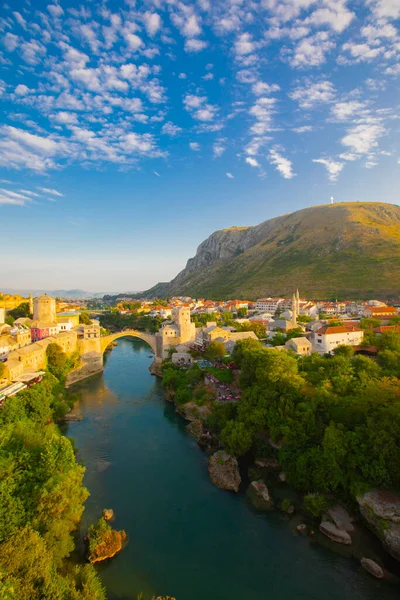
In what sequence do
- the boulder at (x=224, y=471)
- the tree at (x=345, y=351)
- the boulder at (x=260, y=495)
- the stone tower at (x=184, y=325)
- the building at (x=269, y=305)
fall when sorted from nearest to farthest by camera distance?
the boulder at (x=260, y=495) < the boulder at (x=224, y=471) < the tree at (x=345, y=351) < the stone tower at (x=184, y=325) < the building at (x=269, y=305)

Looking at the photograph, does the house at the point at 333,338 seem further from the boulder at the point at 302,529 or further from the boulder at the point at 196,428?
the boulder at the point at 302,529

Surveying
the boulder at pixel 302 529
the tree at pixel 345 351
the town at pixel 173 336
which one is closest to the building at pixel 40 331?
the town at pixel 173 336

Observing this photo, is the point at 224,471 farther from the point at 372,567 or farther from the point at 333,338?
the point at 333,338

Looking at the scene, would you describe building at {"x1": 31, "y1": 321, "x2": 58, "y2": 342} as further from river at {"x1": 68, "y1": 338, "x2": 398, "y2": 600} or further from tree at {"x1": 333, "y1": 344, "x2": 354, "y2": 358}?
tree at {"x1": 333, "y1": 344, "x2": 354, "y2": 358}

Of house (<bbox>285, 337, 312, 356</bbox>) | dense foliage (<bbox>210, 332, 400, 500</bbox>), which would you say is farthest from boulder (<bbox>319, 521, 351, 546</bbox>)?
house (<bbox>285, 337, 312, 356</bbox>)

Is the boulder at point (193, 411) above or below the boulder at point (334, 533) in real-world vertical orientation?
above

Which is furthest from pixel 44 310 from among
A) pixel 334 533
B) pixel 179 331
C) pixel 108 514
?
pixel 334 533

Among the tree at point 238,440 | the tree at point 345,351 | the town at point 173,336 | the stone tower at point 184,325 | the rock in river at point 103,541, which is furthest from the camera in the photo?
the stone tower at point 184,325
